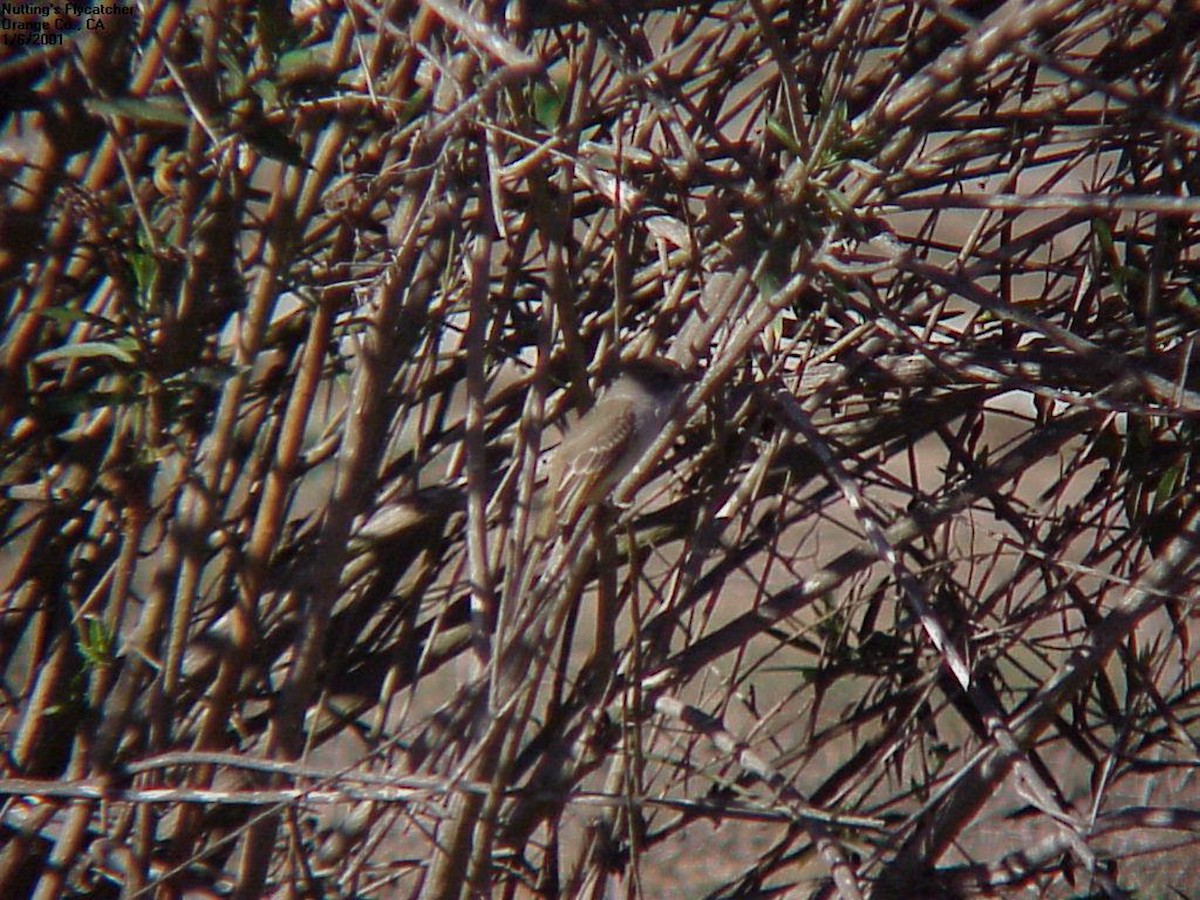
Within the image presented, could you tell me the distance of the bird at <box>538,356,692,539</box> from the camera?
2027 millimetres

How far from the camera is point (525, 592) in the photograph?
1.75m

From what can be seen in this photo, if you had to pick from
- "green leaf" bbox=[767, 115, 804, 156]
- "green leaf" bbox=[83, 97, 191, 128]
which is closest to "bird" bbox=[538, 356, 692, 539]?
"green leaf" bbox=[767, 115, 804, 156]

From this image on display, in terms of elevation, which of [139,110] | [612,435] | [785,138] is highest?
[139,110]

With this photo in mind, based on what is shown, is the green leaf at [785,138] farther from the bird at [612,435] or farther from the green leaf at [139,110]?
the green leaf at [139,110]

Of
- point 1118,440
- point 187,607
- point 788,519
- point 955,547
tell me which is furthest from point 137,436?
point 1118,440

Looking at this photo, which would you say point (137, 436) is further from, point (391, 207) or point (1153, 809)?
point (1153, 809)

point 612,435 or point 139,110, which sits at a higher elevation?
point 139,110

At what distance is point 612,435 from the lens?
2080 millimetres

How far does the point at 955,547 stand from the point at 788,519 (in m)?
0.44

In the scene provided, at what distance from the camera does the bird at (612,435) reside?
203 cm

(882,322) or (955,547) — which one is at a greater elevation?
(882,322)

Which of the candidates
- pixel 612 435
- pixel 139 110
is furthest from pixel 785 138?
pixel 139 110

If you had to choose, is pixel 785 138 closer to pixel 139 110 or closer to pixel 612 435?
pixel 612 435

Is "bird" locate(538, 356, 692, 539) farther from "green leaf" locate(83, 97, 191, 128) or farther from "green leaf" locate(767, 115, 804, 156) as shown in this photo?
"green leaf" locate(83, 97, 191, 128)
